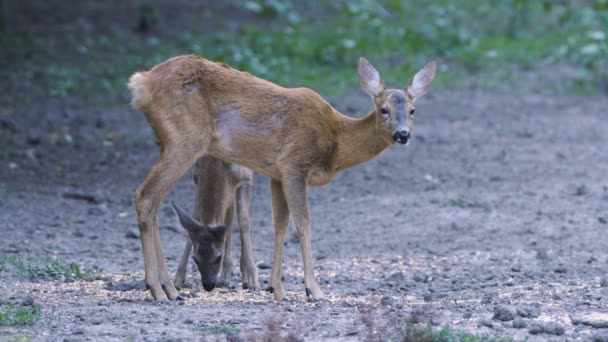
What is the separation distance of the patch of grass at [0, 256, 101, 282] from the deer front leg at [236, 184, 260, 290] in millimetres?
1230

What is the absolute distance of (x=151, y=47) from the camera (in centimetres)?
1909

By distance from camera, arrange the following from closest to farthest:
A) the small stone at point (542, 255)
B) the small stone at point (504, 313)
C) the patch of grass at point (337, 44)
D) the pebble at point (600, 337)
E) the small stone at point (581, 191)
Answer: the pebble at point (600, 337), the small stone at point (504, 313), the small stone at point (542, 255), the small stone at point (581, 191), the patch of grass at point (337, 44)

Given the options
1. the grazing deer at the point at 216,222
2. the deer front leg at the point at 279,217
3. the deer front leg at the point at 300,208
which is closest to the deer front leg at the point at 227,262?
the grazing deer at the point at 216,222

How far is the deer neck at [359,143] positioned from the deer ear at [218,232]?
3.47 feet

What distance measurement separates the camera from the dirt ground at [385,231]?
7078 mm

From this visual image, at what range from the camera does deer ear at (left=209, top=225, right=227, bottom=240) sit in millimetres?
8672

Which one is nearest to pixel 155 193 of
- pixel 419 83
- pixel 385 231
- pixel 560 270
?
pixel 419 83

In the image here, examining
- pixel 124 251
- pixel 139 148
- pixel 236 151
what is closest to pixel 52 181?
pixel 139 148

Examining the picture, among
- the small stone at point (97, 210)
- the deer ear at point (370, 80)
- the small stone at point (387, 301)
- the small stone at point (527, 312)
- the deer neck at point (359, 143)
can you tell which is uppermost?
the deer ear at point (370, 80)

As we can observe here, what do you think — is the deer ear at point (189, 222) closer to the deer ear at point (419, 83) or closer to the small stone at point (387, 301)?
the small stone at point (387, 301)

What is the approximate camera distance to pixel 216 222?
9055 mm

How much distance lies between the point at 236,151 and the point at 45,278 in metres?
1.89

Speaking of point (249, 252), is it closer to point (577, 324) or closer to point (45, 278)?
point (45, 278)

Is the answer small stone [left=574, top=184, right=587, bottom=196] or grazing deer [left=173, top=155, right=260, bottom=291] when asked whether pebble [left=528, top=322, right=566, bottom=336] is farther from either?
small stone [left=574, top=184, right=587, bottom=196]
